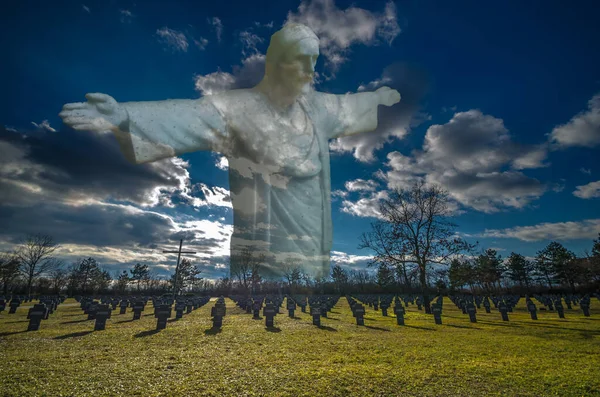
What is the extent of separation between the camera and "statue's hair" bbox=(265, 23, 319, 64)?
5.55ft

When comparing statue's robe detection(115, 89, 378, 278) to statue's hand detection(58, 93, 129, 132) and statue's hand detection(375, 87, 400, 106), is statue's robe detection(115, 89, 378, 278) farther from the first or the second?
statue's hand detection(375, 87, 400, 106)

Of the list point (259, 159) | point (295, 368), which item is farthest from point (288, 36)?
point (295, 368)

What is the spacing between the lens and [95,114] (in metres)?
1.25

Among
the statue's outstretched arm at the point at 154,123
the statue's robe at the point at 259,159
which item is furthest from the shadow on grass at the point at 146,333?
the statue's outstretched arm at the point at 154,123

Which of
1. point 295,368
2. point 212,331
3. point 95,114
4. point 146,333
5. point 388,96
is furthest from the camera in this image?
point 212,331

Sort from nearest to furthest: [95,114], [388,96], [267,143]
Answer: [95,114]
[267,143]
[388,96]

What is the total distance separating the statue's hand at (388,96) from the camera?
2.67 meters

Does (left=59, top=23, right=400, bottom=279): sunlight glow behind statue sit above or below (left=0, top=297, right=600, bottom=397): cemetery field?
above

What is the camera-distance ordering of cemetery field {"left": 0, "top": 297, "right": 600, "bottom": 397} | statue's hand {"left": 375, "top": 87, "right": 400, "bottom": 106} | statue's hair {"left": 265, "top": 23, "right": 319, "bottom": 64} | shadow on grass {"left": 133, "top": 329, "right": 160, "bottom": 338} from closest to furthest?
statue's hair {"left": 265, "top": 23, "right": 319, "bottom": 64} < statue's hand {"left": 375, "top": 87, "right": 400, "bottom": 106} < cemetery field {"left": 0, "top": 297, "right": 600, "bottom": 397} < shadow on grass {"left": 133, "top": 329, "right": 160, "bottom": 338}

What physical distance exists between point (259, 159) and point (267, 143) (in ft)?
0.42

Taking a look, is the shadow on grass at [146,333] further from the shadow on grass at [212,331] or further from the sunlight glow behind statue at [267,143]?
the sunlight glow behind statue at [267,143]

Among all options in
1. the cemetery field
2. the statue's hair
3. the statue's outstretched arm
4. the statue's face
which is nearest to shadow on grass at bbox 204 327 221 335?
the cemetery field

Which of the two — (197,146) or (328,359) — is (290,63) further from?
(328,359)

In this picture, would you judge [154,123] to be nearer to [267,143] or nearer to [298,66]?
[267,143]
